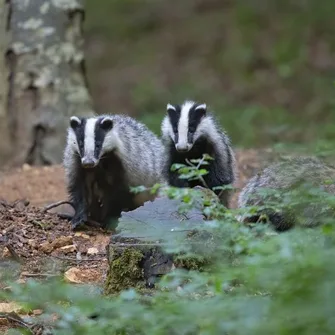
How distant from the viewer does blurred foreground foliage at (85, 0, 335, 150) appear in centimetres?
1605

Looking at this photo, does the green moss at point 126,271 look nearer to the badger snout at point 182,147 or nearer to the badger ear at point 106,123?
A: the badger snout at point 182,147

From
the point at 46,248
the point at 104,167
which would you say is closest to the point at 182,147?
the point at 104,167

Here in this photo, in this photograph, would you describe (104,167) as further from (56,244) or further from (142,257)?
(142,257)

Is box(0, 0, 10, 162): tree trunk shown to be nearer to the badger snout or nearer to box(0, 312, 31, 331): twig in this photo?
the badger snout

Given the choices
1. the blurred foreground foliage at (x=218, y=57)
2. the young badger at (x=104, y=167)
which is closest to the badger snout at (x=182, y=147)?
the young badger at (x=104, y=167)

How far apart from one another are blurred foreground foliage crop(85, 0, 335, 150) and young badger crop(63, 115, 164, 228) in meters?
7.13

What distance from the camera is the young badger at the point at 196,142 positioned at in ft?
24.1

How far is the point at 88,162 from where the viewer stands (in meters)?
7.09

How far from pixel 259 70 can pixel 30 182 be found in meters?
8.60

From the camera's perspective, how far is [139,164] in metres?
7.73

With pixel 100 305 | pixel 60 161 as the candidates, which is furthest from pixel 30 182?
pixel 100 305

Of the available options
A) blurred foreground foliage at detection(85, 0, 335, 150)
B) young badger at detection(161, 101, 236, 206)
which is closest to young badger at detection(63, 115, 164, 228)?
young badger at detection(161, 101, 236, 206)

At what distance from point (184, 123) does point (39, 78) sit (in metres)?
2.81

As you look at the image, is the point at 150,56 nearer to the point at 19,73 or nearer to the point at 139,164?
the point at 19,73
